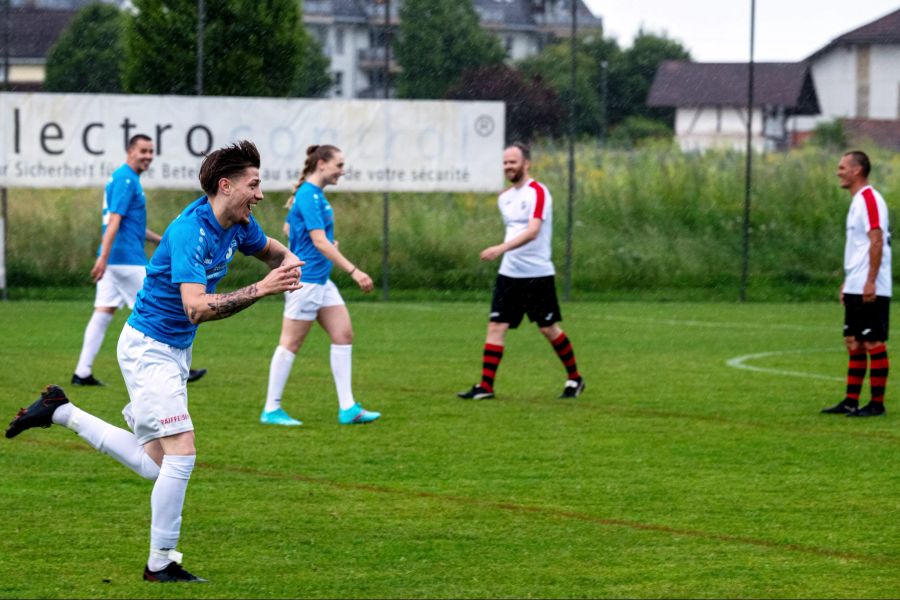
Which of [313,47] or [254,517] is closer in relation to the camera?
[254,517]

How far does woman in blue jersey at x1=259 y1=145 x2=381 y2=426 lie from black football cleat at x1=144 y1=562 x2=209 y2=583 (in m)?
4.45

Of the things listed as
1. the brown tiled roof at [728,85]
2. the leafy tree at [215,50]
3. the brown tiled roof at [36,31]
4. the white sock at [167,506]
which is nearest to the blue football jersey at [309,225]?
the white sock at [167,506]

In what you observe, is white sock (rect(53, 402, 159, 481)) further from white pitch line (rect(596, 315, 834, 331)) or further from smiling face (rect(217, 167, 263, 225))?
white pitch line (rect(596, 315, 834, 331))

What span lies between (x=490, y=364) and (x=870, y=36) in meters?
52.9

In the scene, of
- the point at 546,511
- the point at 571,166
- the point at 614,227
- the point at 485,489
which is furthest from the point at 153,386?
the point at 614,227

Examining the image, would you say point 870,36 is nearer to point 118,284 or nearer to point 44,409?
point 118,284

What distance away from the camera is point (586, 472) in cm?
886

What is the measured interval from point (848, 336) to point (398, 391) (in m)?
3.66

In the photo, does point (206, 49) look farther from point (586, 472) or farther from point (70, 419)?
point (70, 419)

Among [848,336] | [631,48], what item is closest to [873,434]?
[848,336]

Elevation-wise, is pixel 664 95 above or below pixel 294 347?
above

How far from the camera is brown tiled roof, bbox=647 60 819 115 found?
29362 mm

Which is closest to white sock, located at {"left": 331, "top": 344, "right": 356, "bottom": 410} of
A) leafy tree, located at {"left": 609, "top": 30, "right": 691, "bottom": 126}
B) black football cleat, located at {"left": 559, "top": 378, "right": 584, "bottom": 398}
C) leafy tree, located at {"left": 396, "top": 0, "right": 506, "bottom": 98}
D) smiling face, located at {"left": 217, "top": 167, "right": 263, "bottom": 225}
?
→ black football cleat, located at {"left": 559, "top": 378, "right": 584, "bottom": 398}

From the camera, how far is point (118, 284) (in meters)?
12.6
